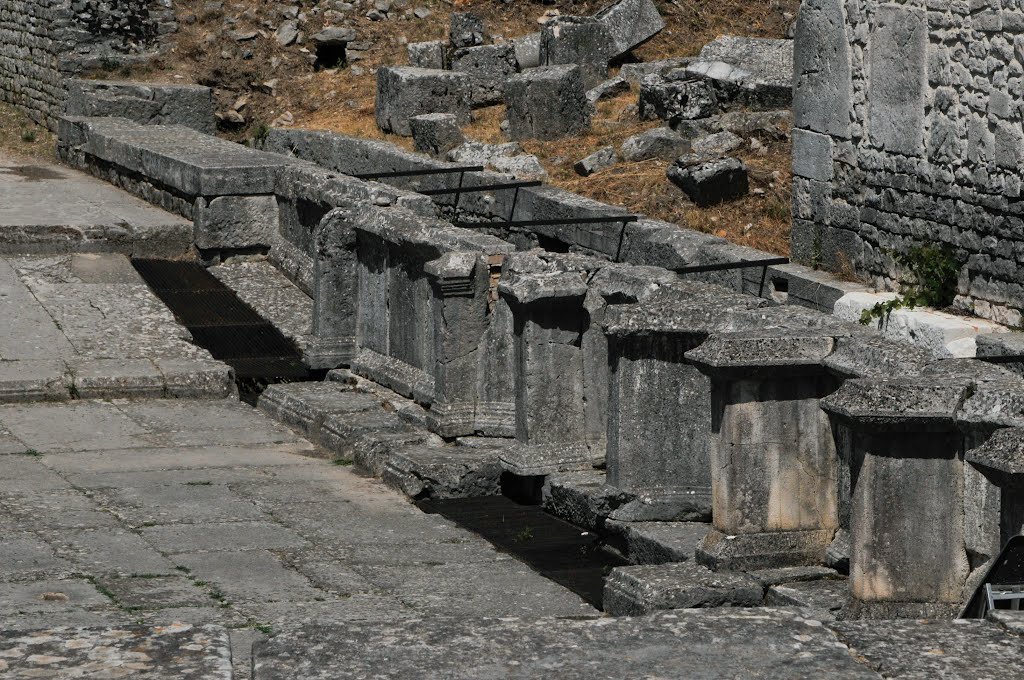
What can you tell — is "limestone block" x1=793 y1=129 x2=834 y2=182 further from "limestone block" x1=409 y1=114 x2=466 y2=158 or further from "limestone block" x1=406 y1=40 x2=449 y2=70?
"limestone block" x1=406 y1=40 x2=449 y2=70

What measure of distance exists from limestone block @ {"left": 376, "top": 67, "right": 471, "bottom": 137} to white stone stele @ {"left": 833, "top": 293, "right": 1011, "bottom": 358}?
8.61m

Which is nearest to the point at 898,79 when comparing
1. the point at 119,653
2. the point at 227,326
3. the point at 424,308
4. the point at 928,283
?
the point at 928,283

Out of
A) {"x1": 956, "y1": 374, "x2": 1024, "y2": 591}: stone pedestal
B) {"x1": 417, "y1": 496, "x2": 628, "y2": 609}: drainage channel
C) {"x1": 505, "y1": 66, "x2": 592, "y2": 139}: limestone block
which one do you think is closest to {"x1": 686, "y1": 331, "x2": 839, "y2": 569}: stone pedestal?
{"x1": 417, "y1": 496, "x2": 628, "y2": 609}: drainage channel

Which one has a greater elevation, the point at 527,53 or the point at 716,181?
the point at 527,53

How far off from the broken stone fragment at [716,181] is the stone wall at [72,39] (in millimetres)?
8836

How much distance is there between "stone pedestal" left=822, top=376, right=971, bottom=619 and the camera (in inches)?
193

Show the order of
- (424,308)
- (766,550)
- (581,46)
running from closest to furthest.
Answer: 1. (766,550)
2. (424,308)
3. (581,46)

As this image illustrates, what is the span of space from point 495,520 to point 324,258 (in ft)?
10.5

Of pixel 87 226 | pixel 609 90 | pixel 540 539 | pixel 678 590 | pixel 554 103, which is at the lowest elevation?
pixel 540 539

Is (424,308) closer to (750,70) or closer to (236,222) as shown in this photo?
(236,222)

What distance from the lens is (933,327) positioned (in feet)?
26.0

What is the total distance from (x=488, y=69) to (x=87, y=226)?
19.3 feet

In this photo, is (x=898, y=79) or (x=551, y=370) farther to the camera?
(x=898, y=79)

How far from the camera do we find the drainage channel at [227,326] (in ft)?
33.2
